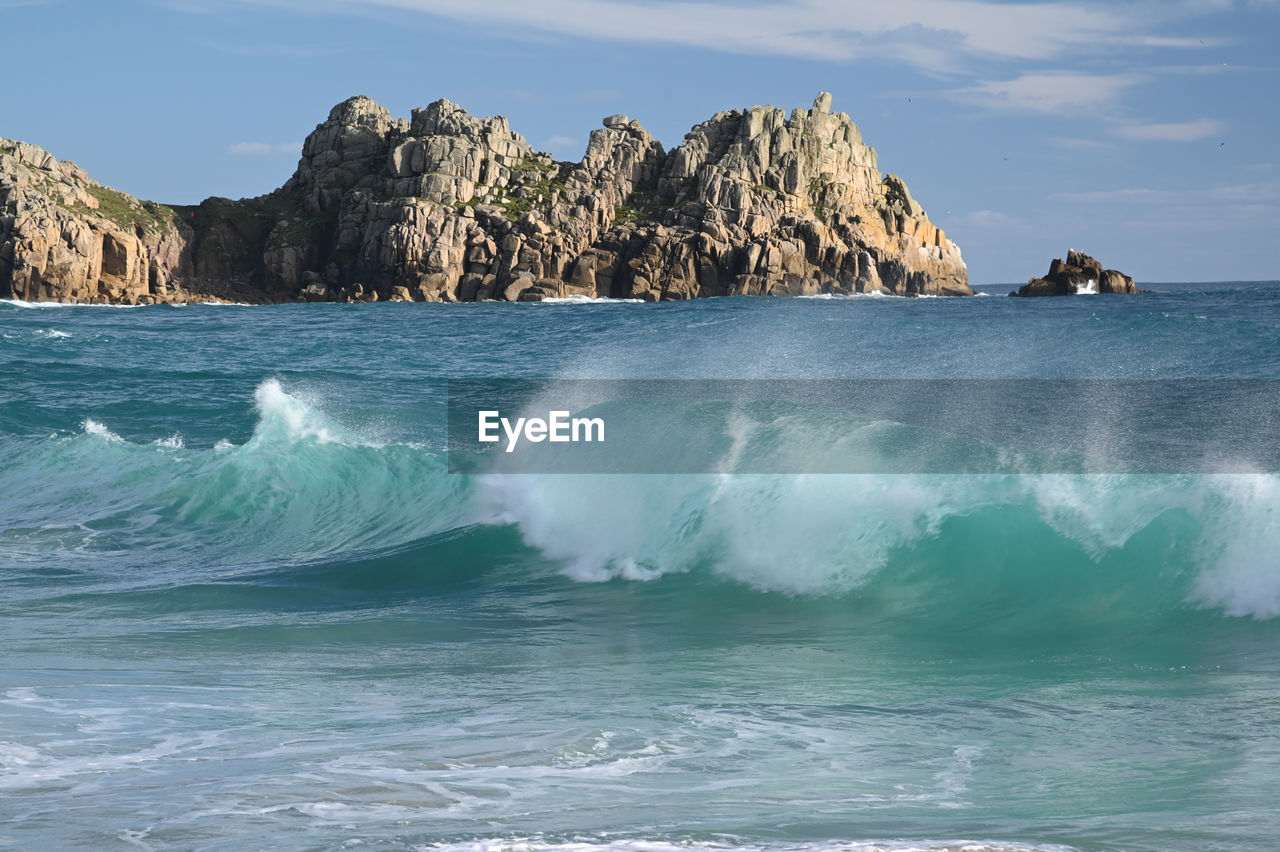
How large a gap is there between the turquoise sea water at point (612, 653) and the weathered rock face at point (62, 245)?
7426 cm

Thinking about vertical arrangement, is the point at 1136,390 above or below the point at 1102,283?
below

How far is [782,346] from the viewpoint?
32.5 meters

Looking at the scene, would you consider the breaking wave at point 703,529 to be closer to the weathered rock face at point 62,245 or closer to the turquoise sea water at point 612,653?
the turquoise sea water at point 612,653

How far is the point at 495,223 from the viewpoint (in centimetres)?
10238

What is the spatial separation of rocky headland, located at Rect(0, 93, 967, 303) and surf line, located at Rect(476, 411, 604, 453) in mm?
77186

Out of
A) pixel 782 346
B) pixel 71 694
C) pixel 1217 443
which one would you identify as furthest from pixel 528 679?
pixel 782 346

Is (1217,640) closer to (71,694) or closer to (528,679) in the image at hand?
(528,679)

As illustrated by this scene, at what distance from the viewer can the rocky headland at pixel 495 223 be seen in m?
96.2

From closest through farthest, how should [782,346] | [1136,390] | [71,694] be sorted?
[71,694]
[1136,390]
[782,346]

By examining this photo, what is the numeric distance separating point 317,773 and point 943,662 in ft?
15.0

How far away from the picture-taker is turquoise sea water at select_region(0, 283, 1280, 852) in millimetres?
5121

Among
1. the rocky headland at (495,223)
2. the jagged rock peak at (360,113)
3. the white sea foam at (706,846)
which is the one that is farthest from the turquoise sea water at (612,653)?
the jagged rock peak at (360,113)

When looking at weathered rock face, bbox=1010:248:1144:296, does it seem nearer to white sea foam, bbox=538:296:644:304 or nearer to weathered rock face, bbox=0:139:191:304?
white sea foam, bbox=538:296:644:304

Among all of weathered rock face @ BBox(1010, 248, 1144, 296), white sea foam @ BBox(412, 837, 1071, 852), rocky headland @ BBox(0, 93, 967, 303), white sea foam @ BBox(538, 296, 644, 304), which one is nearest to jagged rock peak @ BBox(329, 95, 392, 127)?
rocky headland @ BBox(0, 93, 967, 303)
